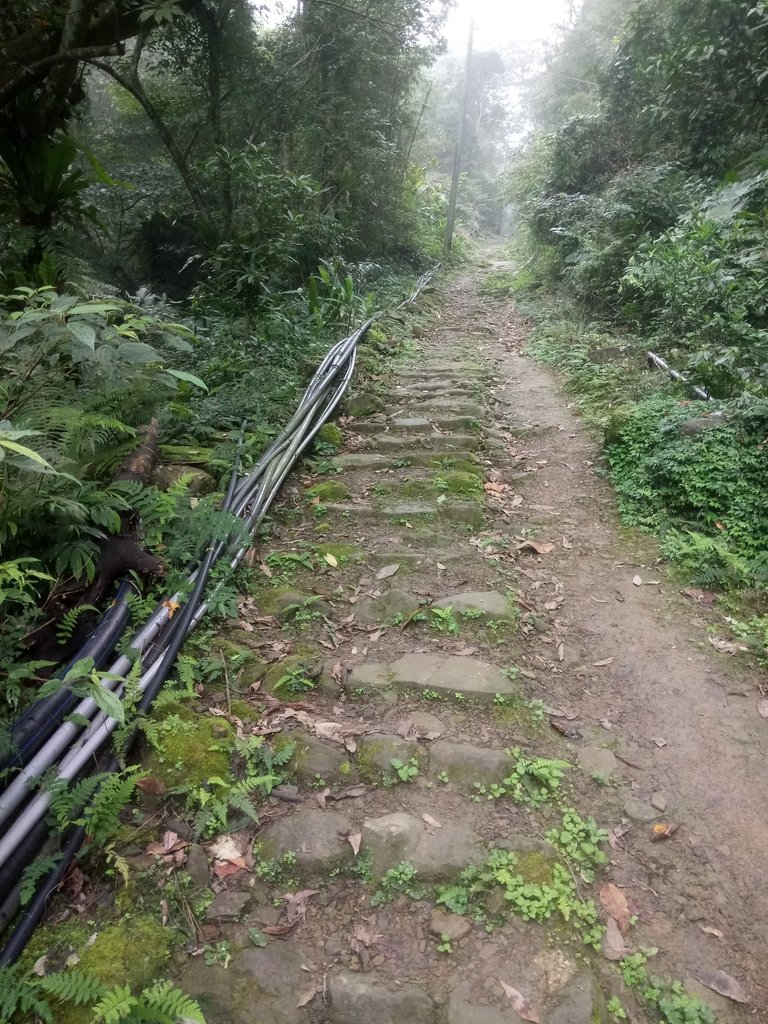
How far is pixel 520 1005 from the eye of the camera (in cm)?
173

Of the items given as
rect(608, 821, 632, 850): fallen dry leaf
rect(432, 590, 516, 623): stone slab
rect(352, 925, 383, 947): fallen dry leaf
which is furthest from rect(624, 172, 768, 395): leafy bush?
rect(352, 925, 383, 947): fallen dry leaf

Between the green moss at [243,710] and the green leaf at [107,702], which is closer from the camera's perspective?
the green leaf at [107,702]

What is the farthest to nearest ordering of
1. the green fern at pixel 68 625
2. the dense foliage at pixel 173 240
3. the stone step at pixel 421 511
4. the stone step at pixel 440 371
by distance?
the stone step at pixel 440 371, the stone step at pixel 421 511, the dense foliage at pixel 173 240, the green fern at pixel 68 625

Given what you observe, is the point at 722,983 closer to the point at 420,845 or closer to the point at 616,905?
the point at 616,905

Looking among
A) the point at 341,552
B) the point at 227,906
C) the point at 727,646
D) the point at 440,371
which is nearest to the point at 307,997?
the point at 227,906

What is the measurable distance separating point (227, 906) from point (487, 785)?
1.02 meters

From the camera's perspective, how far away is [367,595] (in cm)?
345

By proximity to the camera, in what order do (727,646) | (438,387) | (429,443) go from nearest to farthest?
(727,646) → (429,443) → (438,387)

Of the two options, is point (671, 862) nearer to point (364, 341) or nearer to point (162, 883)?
point (162, 883)

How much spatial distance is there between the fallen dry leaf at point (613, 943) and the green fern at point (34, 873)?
1.75 metres

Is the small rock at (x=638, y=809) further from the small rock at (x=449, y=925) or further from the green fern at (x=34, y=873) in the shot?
the green fern at (x=34, y=873)

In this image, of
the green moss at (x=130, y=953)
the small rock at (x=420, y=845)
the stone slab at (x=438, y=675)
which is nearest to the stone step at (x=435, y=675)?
the stone slab at (x=438, y=675)

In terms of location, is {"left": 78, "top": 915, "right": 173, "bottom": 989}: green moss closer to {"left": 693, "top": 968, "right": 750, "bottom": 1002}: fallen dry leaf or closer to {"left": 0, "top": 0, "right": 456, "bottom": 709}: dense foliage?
{"left": 0, "top": 0, "right": 456, "bottom": 709}: dense foliage

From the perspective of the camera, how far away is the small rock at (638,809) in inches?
92.0
